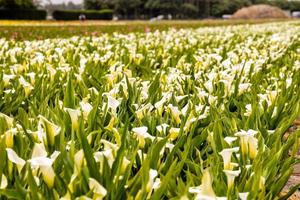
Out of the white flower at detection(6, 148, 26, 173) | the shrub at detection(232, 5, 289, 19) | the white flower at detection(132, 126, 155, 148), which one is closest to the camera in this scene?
the white flower at detection(6, 148, 26, 173)

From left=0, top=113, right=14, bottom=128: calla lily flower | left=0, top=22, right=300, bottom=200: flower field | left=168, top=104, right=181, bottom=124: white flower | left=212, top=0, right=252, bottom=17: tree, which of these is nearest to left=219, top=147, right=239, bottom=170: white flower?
left=0, top=22, right=300, bottom=200: flower field

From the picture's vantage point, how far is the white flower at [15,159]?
176cm

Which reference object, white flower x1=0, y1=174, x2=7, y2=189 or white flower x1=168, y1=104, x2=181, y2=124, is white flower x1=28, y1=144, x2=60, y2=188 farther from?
white flower x1=168, y1=104, x2=181, y2=124

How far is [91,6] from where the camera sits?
308 feet

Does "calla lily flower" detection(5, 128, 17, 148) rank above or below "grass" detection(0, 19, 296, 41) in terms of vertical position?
above

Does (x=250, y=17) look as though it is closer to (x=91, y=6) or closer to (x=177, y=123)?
(x=91, y=6)

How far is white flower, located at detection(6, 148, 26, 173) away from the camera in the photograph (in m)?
1.76

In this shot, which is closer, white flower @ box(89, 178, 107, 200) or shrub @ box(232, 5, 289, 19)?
white flower @ box(89, 178, 107, 200)

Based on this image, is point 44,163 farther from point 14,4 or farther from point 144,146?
point 14,4

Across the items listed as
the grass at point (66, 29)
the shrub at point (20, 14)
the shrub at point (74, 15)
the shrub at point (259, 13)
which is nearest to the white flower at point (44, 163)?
the grass at point (66, 29)

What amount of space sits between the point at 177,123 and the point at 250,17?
60931 mm

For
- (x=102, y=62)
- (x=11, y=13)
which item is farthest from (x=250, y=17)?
(x=102, y=62)

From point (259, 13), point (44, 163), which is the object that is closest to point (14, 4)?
point (259, 13)

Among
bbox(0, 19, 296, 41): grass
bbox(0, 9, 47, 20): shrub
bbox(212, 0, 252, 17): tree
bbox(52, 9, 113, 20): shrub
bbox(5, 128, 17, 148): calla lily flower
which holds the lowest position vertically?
bbox(212, 0, 252, 17): tree
